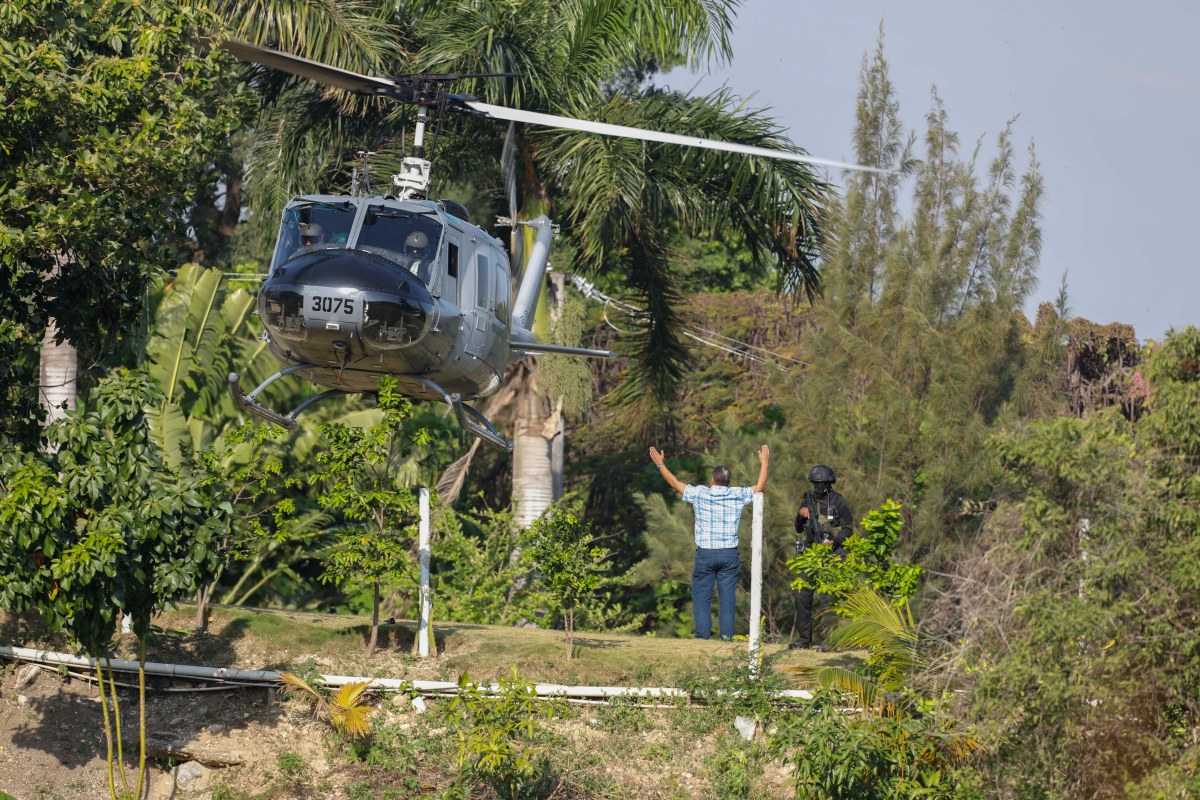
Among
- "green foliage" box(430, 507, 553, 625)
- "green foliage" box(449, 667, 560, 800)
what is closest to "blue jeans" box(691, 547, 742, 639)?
"green foliage" box(449, 667, 560, 800)

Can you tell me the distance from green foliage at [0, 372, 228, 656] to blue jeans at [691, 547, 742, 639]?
453 cm

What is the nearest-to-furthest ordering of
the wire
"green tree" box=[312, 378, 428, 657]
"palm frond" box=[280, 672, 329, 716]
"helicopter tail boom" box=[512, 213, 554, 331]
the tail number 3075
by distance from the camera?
the tail number 3075
"palm frond" box=[280, 672, 329, 716]
"green tree" box=[312, 378, 428, 657]
"helicopter tail boom" box=[512, 213, 554, 331]
the wire

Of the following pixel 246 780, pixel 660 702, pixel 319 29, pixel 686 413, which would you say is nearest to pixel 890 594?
pixel 660 702

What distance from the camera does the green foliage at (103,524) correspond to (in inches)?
444

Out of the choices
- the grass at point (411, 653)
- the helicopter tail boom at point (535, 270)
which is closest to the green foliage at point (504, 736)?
the grass at point (411, 653)

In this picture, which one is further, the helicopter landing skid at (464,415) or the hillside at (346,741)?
the helicopter landing skid at (464,415)

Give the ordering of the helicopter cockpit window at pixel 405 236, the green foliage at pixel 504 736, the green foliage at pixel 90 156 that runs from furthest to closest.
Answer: the helicopter cockpit window at pixel 405 236, the green foliage at pixel 90 156, the green foliage at pixel 504 736

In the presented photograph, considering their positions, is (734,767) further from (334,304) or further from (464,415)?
(334,304)

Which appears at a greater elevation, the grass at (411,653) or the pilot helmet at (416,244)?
the pilot helmet at (416,244)

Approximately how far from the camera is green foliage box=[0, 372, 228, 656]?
1129 cm

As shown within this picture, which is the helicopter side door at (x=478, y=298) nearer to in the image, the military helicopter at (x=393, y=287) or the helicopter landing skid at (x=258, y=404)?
the military helicopter at (x=393, y=287)

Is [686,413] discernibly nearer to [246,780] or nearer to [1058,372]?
[1058,372]

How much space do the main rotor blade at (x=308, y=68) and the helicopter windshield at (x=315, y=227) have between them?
4.76ft

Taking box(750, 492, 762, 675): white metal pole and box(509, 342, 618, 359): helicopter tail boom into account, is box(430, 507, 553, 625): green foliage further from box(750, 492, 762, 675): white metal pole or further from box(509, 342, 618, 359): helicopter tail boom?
box(750, 492, 762, 675): white metal pole
